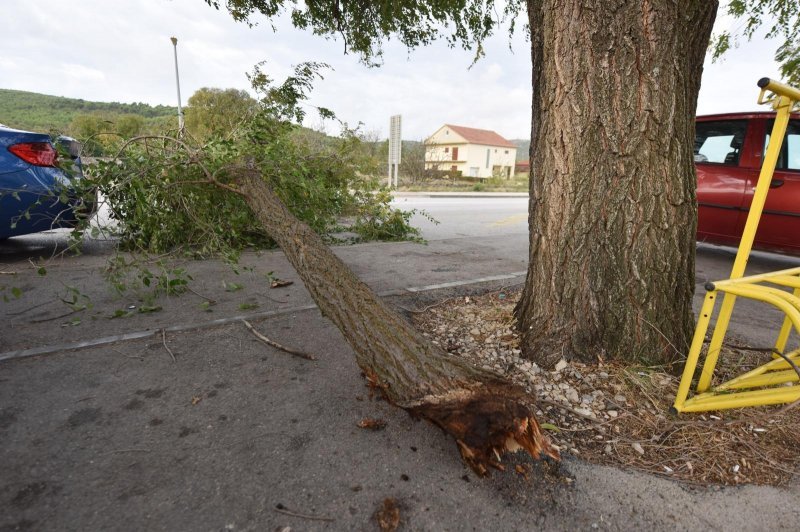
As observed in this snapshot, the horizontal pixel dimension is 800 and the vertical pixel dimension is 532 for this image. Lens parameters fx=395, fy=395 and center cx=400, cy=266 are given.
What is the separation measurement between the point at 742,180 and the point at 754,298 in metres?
4.93

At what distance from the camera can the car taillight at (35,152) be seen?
4.11 meters

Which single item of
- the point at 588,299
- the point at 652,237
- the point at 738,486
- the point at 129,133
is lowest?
the point at 738,486

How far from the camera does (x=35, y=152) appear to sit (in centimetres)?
420

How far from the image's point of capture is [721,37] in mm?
6723

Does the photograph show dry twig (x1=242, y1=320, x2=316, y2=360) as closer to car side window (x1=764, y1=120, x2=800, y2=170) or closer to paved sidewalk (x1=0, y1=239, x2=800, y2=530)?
paved sidewalk (x1=0, y1=239, x2=800, y2=530)

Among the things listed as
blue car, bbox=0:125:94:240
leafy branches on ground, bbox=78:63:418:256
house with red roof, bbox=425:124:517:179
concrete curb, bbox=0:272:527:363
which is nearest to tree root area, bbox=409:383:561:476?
concrete curb, bbox=0:272:527:363

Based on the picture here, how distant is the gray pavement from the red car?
4931mm

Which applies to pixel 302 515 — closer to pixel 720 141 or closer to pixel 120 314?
pixel 120 314

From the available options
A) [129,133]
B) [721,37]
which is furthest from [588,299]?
[721,37]

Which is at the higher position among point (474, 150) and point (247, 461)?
point (474, 150)

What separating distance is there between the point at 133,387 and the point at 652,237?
118 inches

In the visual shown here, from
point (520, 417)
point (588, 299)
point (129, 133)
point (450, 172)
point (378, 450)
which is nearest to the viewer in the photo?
point (520, 417)

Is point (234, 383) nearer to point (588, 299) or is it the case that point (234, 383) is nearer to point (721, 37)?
point (588, 299)

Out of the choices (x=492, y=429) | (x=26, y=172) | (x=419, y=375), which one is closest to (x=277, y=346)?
(x=419, y=375)
